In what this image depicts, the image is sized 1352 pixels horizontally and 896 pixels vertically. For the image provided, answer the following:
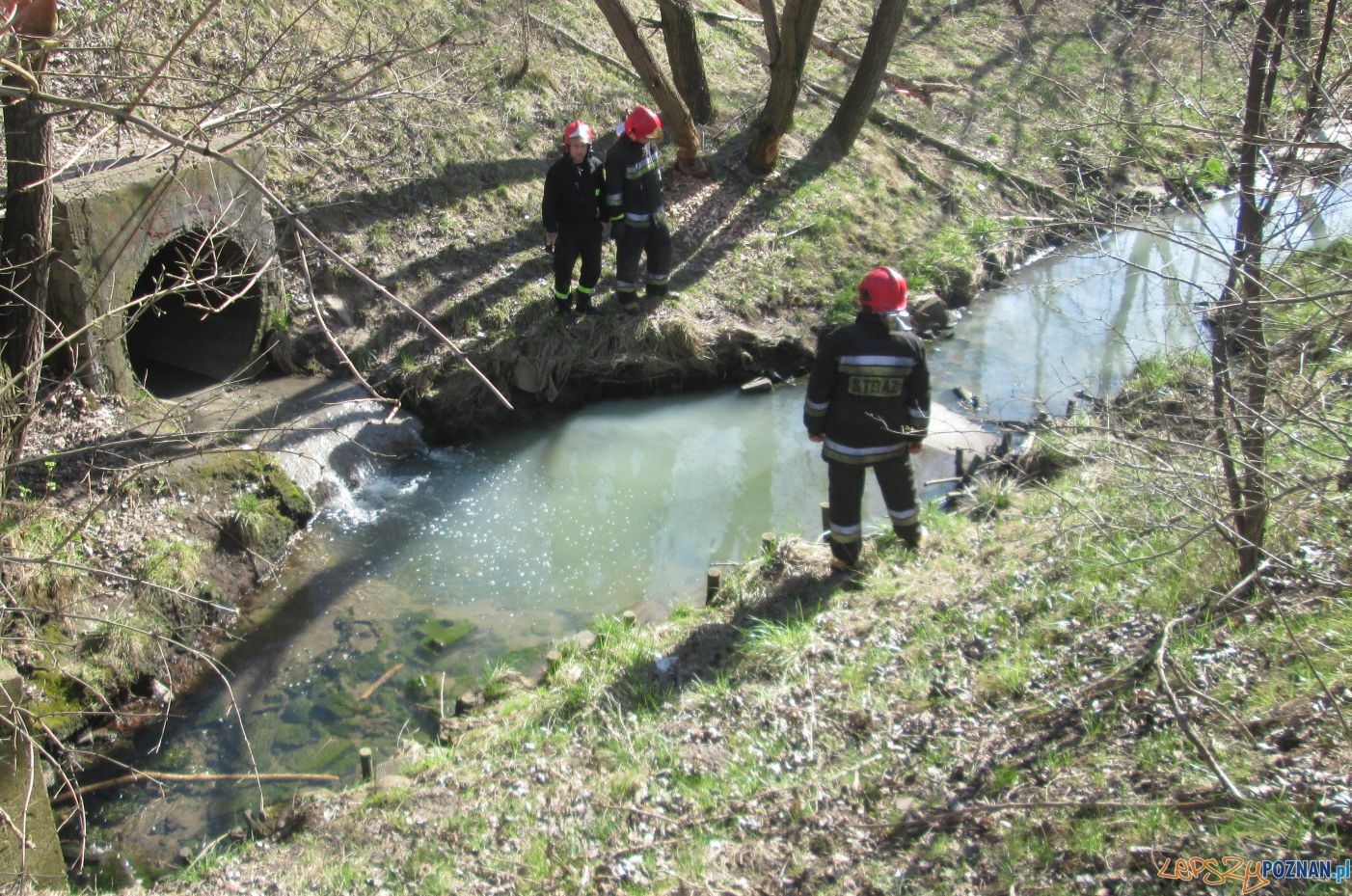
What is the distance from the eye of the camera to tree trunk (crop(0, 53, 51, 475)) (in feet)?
20.5

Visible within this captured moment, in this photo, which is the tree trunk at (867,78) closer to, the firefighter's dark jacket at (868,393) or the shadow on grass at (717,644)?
the firefighter's dark jacket at (868,393)

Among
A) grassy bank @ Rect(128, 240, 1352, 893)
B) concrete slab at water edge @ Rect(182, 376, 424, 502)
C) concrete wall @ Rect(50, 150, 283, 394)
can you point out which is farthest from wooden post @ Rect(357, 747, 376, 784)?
concrete wall @ Rect(50, 150, 283, 394)

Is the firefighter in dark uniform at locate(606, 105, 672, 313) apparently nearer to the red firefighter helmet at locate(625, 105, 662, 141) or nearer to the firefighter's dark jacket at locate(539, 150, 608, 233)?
the red firefighter helmet at locate(625, 105, 662, 141)

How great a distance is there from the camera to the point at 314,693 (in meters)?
6.74

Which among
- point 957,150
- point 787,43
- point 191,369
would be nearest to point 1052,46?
point 957,150

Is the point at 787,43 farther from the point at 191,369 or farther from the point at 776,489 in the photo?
the point at 191,369

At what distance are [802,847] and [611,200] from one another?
22.7ft

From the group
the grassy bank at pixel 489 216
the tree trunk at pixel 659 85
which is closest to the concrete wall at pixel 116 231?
the grassy bank at pixel 489 216

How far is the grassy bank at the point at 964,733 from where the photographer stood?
381 cm

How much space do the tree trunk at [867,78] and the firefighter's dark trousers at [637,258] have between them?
4.54 metres

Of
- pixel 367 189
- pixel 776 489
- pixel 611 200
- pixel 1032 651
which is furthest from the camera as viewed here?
pixel 367 189

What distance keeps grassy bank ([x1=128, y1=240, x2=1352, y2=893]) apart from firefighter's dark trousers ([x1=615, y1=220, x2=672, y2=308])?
181 inches

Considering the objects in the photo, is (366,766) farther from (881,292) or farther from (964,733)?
(881,292)

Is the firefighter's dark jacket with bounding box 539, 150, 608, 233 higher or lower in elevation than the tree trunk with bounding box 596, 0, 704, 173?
lower
